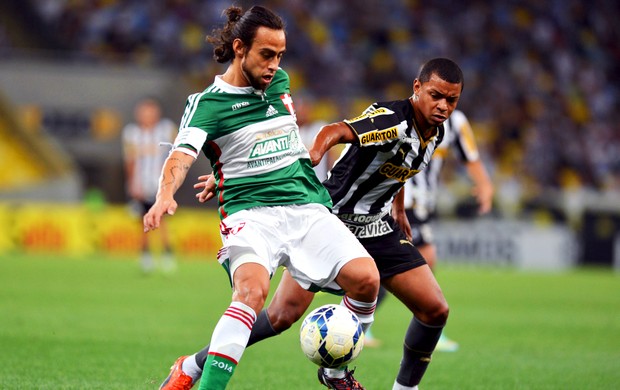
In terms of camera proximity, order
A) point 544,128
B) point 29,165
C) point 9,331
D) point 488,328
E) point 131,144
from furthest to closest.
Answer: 1. point 544,128
2. point 29,165
3. point 131,144
4. point 488,328
5. point 9,331

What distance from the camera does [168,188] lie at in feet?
16.0

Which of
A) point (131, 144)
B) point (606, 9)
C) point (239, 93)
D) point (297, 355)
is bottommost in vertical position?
point (297, 355)

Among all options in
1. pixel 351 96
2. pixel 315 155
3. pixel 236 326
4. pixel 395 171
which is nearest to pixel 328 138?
pixel 315 155

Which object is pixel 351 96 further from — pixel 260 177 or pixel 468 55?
pixel 260 177

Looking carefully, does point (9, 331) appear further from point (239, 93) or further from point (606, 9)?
point (606, 9)

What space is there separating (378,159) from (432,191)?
334 cm

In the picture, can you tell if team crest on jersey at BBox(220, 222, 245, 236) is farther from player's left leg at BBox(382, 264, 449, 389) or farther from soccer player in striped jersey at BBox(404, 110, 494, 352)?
soccer player in striped jersey at BBox(404, 110, 494, 352)

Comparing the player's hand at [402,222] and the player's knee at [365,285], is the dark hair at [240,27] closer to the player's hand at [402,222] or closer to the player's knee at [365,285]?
the player's knee at [365,285]

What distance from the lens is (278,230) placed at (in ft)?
17.6

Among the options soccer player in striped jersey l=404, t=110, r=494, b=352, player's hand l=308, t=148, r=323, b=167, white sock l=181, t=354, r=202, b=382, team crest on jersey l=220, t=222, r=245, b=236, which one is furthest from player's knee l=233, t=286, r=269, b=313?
soccer player in striped jersey l=404, t=110, r=494, b=352

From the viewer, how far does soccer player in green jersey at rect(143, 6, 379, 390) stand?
5227mm

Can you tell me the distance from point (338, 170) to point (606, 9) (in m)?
25.3

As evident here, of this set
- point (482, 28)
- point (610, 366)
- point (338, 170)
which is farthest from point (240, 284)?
point (482, 28)

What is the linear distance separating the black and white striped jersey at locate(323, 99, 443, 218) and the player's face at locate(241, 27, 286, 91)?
0.61m
